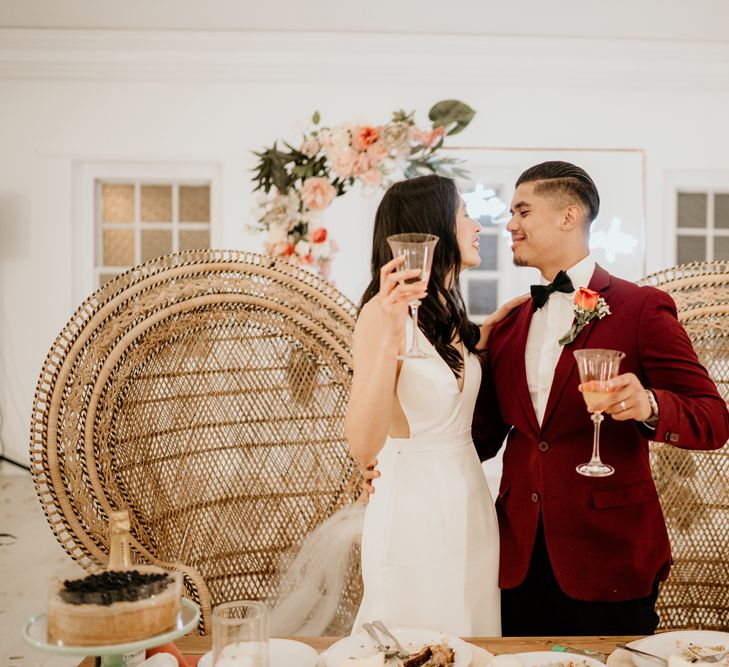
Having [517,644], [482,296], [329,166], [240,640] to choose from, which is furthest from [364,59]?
[240,640]

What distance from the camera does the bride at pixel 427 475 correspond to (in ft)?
5.97

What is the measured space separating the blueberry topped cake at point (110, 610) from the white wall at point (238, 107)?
507 centimetres

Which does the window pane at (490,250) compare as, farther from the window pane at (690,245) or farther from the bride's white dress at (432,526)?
the bride's white dress at (432,526)

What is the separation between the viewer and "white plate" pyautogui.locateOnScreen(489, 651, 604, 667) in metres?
1.30

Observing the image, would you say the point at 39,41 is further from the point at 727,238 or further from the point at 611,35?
the point at 727,238

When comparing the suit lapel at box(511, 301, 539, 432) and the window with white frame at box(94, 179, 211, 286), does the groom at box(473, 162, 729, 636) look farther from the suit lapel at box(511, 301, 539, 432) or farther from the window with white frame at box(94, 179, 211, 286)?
the window with white frame at box(94, 179, 211, 286)

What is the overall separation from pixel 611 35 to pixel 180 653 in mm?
5788

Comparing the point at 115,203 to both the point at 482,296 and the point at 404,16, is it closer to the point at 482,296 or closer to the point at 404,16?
the point at 404,16

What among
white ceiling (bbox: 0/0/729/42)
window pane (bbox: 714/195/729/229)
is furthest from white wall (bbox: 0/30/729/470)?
window pane (bbox: 714/195/729/229)

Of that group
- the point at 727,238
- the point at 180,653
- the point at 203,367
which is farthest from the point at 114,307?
the point at 727,238

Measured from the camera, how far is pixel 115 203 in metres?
6.21

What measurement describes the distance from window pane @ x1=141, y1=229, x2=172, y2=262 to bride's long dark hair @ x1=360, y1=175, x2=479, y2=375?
460cm

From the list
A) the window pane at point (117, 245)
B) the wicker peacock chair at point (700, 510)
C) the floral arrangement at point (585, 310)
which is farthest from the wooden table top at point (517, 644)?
the window pane at point (117, 245)

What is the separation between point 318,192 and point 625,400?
1.57m
